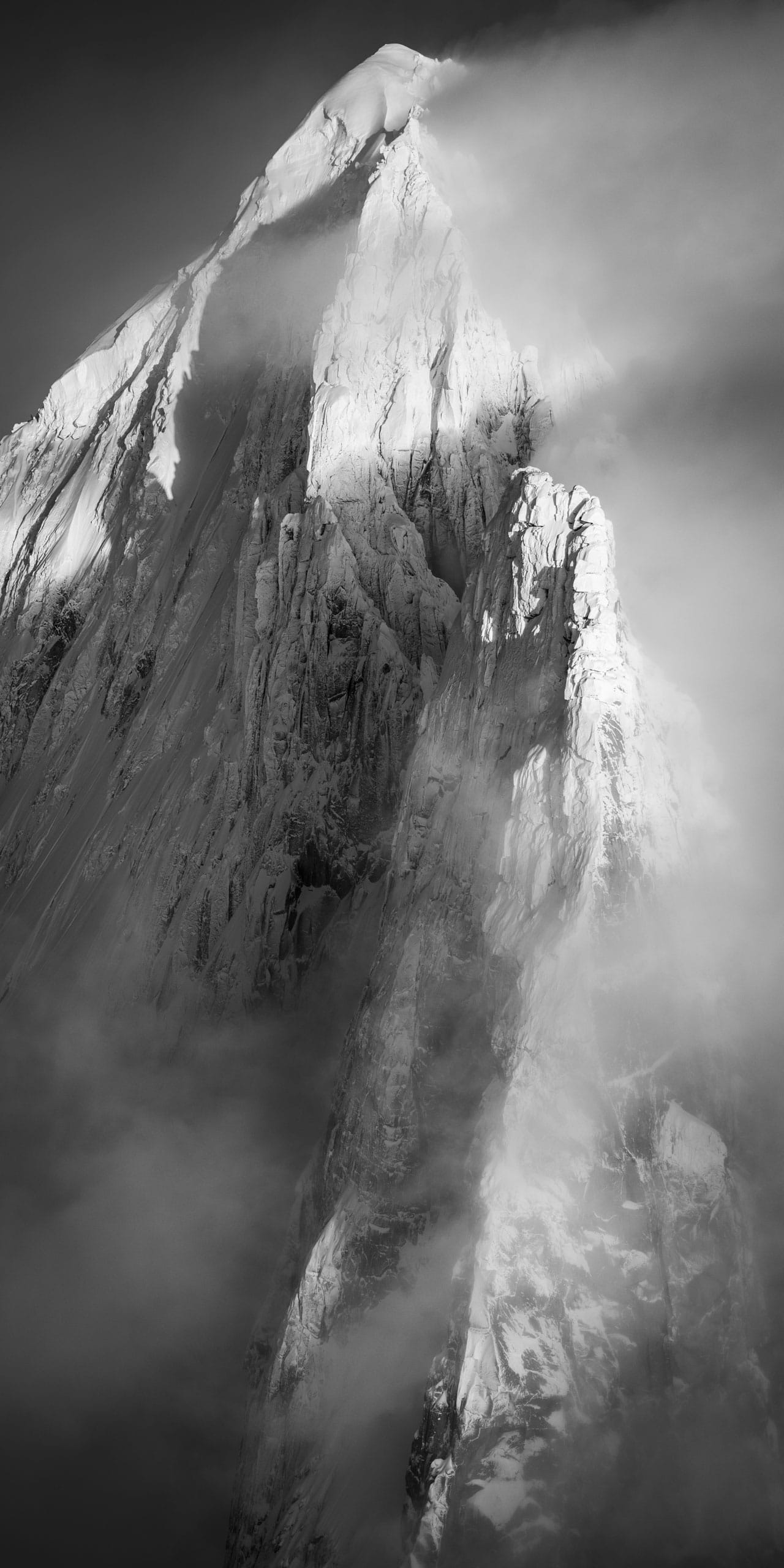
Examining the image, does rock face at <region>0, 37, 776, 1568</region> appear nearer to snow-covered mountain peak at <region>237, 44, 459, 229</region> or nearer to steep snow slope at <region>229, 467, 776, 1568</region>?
steep snow slope at <region>229, 467, 776, 1568</region>

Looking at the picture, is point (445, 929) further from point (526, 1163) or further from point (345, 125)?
point (345, 125)

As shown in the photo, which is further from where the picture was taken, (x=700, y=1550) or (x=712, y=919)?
(x=712, y=919)

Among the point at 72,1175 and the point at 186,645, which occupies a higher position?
the point at 186,645

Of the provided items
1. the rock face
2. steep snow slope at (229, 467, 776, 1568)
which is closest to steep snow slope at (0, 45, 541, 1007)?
the rock face

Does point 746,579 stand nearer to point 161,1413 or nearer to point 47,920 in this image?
point 161,1413

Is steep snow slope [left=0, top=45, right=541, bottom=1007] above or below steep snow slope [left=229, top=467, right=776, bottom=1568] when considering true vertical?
above

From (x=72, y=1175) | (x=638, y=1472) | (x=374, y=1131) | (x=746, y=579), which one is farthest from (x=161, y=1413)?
(x=746, y=579)

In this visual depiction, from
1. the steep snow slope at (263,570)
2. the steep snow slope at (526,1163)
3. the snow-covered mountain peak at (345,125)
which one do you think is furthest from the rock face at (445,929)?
the snow-covered mountain peak at (345,125)

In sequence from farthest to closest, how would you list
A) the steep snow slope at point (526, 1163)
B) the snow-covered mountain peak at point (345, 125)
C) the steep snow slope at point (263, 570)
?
1. the snow-covered mountain peak at point (345, 125)
2. the steep snow slope at point (263, 570)
3. the steep snow slope at point (526, 1163)

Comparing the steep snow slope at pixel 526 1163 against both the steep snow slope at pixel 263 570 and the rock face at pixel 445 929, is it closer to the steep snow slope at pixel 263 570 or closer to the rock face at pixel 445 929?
the rock face at pixel 445 929
